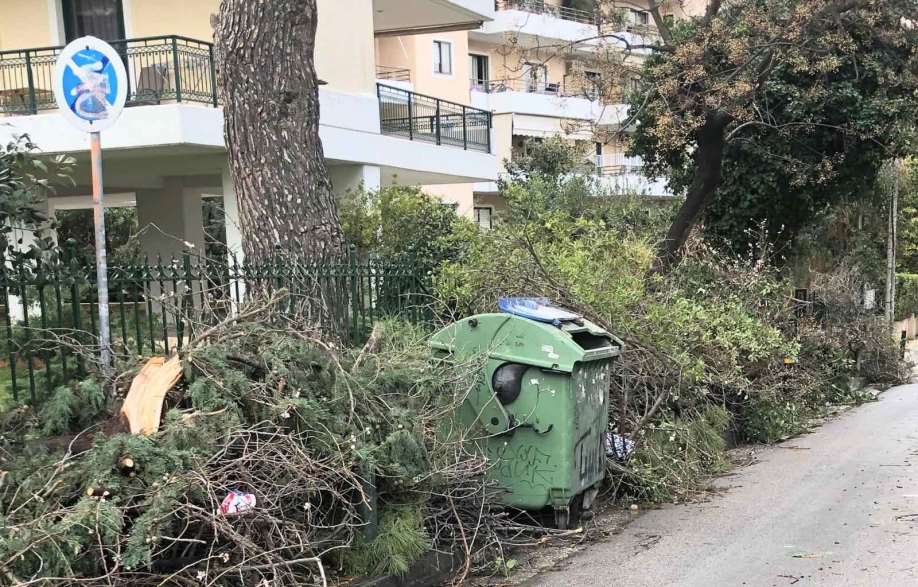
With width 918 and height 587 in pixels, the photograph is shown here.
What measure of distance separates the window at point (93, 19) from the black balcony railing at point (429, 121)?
475 centimetres

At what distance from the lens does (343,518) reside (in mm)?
4914

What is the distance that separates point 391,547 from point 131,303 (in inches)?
109

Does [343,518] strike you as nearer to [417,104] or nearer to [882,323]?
[417,104]

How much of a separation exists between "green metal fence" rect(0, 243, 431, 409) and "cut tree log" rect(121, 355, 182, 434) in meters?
0.26

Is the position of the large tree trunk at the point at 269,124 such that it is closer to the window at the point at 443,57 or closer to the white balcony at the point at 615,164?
the window at the point at 443,57

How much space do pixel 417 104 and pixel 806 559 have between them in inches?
526

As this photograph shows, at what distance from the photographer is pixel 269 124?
7164mm

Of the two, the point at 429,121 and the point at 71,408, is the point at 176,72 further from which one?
the point at 71,408

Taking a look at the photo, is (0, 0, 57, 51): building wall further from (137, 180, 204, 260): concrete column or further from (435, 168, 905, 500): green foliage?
(435, 168, 905, 500): green foliage

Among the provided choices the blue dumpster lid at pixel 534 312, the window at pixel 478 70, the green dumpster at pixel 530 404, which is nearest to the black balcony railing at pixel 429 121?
the blue dumpster lid at pixel 534 312

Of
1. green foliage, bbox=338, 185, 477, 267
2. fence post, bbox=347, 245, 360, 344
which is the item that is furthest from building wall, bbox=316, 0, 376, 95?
fence post, bbox=347, 245, 360, 344

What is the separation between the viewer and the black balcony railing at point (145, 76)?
11.6 metres

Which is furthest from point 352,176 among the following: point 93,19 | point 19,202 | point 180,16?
point 19,202

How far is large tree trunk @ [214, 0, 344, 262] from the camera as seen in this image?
280 inches
